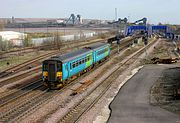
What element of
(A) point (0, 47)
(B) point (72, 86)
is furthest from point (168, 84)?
(A) point (0, 47)

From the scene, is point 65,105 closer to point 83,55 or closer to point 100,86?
point 100,86

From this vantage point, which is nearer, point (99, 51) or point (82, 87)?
point (82, 87)

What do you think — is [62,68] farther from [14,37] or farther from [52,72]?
[14,37]

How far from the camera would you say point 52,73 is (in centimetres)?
2923

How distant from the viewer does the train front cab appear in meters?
29.0

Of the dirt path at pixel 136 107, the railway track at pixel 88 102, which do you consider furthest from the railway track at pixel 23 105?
the dirt path at pixel 136 107

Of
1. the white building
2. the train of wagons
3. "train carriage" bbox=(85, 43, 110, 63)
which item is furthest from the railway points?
the white building

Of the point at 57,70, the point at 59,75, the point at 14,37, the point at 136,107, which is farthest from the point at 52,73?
the point at 14,37

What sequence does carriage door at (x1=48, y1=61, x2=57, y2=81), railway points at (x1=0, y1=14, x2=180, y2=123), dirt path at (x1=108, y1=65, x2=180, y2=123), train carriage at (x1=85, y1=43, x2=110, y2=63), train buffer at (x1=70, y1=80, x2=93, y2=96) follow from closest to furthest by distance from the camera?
1. dirt path at (x1=108, y1=65, x2=180, y2=123)
2. railway points at (x1=0, y1=14, x2=180, y2=123)
3. train buffer at (x1=70, y1=80, x2=93, y2=96)
4. carriage door at (x1=48, y1=61, x2=57, y2=81)
5. train carriage at (x1=85, y1=43, x2=110, y2=63)

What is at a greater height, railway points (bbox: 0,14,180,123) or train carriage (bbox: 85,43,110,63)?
train carriage (bbox: 85,43,110,63)

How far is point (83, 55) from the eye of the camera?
116 ft

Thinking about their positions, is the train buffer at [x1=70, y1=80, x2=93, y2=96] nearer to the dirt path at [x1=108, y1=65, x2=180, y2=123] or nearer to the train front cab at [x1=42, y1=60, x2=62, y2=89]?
the train front cab at [x1=42, y1=60, x2=62, y2=89]

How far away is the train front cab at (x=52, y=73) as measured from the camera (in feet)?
95.2

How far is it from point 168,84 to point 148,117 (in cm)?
1214
